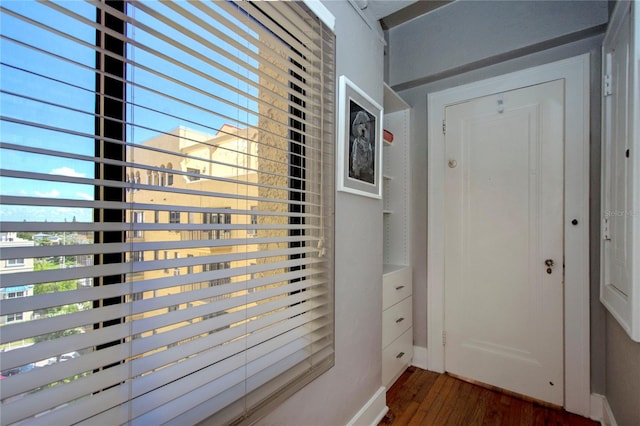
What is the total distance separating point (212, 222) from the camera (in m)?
0.97

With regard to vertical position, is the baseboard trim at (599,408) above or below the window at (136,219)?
below

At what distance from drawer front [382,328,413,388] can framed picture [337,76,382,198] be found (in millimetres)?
1138

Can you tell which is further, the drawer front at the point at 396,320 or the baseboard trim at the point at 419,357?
the baseboard trim at the point at 419,357

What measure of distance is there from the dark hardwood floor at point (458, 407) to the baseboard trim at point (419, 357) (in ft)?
0.58

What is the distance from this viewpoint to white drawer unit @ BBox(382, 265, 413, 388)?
1.96 metres

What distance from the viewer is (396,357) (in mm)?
2109

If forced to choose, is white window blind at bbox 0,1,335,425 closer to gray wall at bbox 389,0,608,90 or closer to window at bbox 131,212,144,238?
window at bbox 131,212,144,238

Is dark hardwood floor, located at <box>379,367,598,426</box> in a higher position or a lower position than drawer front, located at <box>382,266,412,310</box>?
lower

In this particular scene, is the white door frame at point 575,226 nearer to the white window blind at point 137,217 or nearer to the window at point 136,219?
the white window blind at point 137,217

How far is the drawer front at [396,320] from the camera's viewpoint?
1945 millimetres

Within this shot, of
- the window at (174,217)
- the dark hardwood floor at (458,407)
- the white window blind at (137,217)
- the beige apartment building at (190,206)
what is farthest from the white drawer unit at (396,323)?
the window at (174,217)

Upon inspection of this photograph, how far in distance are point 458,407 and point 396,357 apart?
0.47m

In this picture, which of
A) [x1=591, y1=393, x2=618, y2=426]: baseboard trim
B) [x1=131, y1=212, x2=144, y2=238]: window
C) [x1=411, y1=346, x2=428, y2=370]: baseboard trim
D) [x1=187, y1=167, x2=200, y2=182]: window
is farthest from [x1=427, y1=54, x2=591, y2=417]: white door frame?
[x1=131, y1=212, x2=144, y2=238]: window

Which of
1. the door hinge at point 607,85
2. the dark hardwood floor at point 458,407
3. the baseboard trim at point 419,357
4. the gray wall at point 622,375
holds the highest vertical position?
the door hinge at point 607,85
